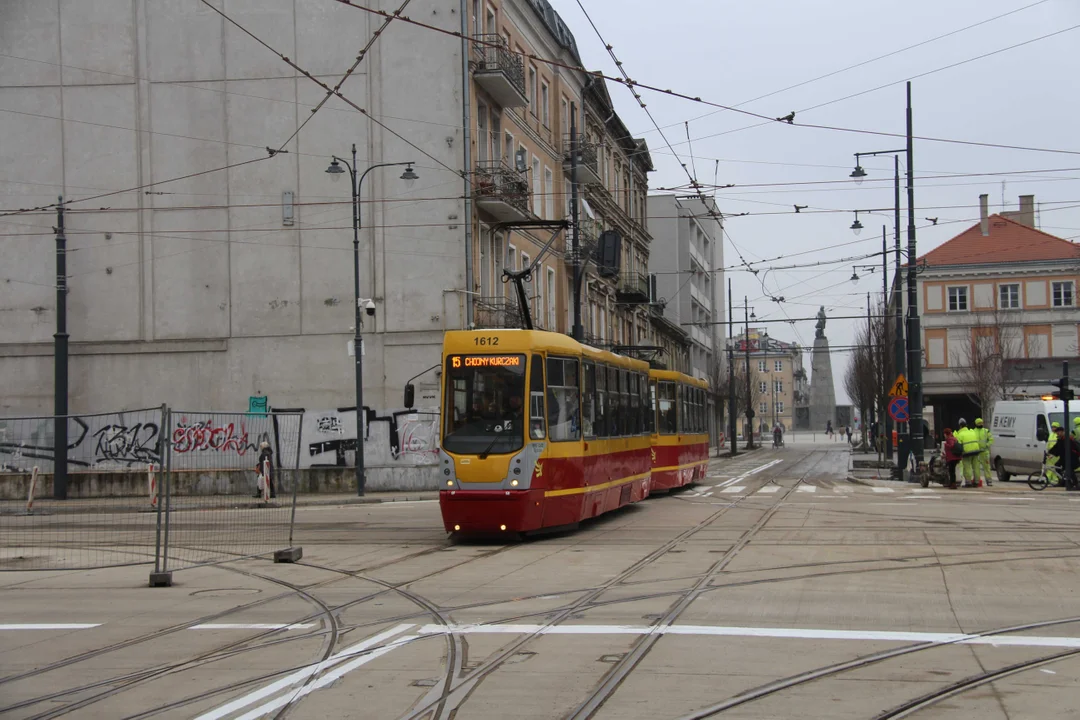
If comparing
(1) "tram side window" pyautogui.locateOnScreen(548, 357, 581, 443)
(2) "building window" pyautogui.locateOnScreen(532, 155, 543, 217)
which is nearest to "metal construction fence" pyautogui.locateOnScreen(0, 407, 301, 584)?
(1) "tram side window" pyautogui.locateOnScreen(548, 357, 581, 443)

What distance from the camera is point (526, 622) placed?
391 inches

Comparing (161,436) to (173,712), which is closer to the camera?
(173,712)

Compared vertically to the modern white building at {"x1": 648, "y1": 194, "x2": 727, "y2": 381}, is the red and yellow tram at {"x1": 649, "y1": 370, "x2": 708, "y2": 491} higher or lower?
lower

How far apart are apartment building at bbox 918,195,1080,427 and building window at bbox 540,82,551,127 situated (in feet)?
99.9

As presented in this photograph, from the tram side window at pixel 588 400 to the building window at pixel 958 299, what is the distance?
176 feet

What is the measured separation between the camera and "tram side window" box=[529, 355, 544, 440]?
1652 centimetres

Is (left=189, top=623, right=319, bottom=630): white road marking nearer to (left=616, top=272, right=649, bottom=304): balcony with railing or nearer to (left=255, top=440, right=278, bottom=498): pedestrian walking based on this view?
(left=255, top=440, right=278, bottom=498): pedestrian walking

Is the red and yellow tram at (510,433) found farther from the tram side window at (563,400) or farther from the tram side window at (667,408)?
the tram side window at (667,408)

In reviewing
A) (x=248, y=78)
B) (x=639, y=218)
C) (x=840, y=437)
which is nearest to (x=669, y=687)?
(x=248, y=78)

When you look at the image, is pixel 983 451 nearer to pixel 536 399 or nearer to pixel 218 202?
pixel 536 399

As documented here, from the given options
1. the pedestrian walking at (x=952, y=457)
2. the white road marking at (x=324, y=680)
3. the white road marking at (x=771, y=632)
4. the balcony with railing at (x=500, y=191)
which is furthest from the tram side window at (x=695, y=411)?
the white road marking at (x=324, y=680)

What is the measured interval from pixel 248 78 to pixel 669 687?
30.1m

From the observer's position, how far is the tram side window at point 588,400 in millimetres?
18359

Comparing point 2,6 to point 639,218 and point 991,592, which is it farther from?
point 639,218
